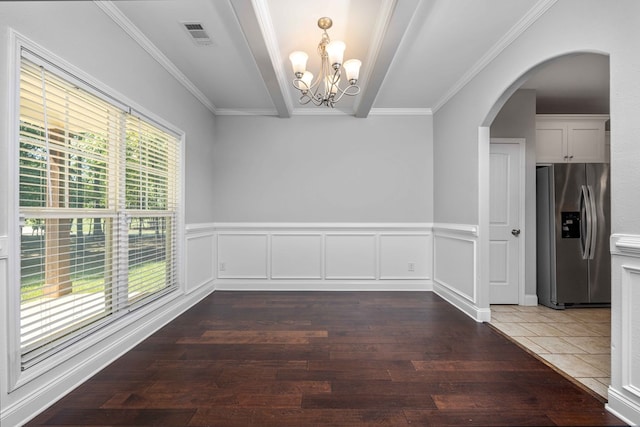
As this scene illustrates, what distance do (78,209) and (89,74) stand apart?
0.91 metres

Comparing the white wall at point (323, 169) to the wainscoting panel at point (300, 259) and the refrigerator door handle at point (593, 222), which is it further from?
the refrigerator door handle at point (593, 222)

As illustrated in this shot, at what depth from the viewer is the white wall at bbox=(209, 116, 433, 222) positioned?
4.47 metres

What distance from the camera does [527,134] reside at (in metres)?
3.79

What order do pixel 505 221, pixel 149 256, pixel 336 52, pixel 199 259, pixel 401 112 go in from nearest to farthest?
1. pixel 336 52
2. pixel 149 256
3. pixel 505 221
4. pixel 199 259
5. pixel 401 112

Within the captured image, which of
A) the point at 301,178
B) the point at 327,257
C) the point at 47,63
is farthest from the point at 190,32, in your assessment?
the point at 327,257

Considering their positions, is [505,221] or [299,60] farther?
[505,221]

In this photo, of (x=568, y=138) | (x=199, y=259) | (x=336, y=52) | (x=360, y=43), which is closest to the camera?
(x=336, y=52)

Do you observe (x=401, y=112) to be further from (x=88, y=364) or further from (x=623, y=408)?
(x=88, y=364)

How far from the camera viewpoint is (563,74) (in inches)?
133

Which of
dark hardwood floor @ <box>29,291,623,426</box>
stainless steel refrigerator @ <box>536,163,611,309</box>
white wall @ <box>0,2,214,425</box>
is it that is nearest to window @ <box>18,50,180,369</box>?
white wall @ <box>0,2,214,425</box>

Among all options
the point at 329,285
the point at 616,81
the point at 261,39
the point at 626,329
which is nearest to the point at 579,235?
the point at 626,329

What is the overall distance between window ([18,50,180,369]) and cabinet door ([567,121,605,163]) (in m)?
4.99

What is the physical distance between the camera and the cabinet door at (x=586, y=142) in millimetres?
4074

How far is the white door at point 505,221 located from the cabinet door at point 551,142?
568mm
